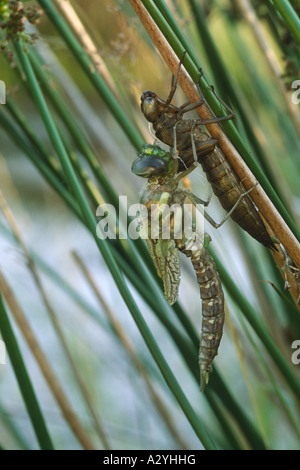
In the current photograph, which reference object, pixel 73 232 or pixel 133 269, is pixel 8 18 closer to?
pixel 133 269

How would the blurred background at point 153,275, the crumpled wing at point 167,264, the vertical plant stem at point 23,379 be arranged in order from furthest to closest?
the blurred background at point 153,275, the crumpled wing at point 167,264, the vertical plant stem at point 23,379

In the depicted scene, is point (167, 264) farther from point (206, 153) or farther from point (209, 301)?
point (206, 153)

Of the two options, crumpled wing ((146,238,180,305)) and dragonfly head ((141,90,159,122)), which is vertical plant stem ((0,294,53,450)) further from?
dragonfly head ((141,90,159,122))

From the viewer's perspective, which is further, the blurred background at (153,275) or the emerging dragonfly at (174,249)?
the blurred background at (153,275)

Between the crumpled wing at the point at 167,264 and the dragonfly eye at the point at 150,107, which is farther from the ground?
the dragonfly eye at the point at 150,107

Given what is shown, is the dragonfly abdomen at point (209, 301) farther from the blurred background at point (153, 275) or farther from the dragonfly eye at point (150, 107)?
the dragonfly eye at point (150, 107)

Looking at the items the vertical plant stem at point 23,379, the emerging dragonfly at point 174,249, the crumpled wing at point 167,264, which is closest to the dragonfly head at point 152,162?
the emerging dragonfly at point 174,249

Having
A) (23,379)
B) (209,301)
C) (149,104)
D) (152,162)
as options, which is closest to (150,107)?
(149,104)

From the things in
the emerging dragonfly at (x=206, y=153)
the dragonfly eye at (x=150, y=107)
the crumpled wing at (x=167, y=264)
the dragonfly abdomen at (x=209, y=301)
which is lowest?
the dragonfly abdomen at (x=209, y=301)
